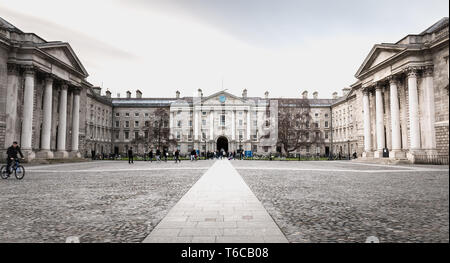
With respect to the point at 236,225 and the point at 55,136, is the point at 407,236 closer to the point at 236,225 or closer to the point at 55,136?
the point at 236,225

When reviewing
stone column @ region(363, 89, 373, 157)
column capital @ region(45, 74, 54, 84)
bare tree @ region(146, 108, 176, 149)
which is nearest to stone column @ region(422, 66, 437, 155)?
stone column @ region(363, 89, 373, 157)

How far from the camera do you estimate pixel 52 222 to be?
4684mm

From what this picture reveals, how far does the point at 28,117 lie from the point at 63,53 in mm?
9571

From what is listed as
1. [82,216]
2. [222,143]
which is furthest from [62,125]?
[222,143]

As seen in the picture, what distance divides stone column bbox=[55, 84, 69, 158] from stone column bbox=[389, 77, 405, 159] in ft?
117

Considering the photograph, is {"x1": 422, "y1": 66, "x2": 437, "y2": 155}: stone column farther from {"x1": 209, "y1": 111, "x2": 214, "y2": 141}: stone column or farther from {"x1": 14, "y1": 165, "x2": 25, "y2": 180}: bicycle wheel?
{"x1": 209, "y1": 111, "x2": 214, "y2": 141}: stone column

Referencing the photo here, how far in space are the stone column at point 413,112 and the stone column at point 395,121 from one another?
5.19ft

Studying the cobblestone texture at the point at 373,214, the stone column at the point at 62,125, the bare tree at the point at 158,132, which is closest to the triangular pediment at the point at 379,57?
the cobblestone texture at the point at 373,214

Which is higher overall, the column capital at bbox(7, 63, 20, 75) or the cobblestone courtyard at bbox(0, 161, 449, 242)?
the column capital at bbox(7, 63, 20, 75)

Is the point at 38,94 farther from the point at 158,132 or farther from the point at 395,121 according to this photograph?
the point at 395,121

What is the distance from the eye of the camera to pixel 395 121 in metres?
28.1

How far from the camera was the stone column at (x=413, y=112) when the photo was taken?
2555 centimetres

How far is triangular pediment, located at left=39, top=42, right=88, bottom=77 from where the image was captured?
95.4ft
